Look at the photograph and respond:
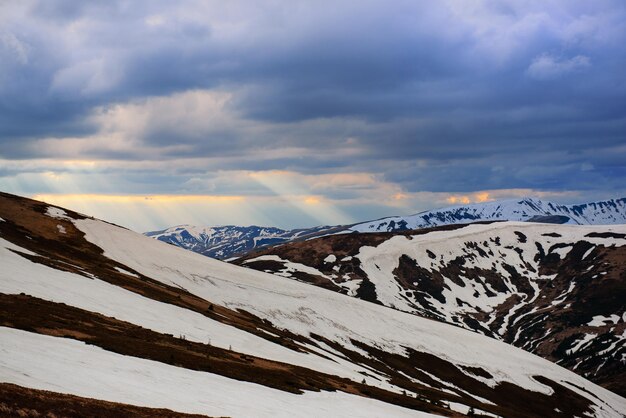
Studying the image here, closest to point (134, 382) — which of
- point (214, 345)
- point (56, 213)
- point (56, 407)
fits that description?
point (56, 407)

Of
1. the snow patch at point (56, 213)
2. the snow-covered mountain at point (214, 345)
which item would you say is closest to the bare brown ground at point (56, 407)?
the snow-covered mountain at point (214, 345)

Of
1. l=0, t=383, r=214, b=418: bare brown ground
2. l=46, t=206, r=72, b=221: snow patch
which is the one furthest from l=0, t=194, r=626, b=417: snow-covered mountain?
l=46, t=206, r=72, b=221: snow patch

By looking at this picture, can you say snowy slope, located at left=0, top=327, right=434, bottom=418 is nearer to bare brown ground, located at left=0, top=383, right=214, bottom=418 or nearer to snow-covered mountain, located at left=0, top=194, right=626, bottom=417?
snow-covered mountain, located at left=0, top=194, right=626, bottom=417

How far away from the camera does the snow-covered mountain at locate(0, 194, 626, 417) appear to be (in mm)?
28984

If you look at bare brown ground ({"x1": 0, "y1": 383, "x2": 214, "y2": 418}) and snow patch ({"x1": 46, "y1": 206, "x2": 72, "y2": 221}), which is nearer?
bare brown ground ({"x1": 0, "y1": 383, "x2": 214, "y2": 418})

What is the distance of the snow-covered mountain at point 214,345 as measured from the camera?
28984 millimetres

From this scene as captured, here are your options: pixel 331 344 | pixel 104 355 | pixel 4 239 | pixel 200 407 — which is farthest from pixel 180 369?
pixel 331 344

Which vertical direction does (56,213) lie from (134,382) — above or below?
above

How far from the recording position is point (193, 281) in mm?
107875

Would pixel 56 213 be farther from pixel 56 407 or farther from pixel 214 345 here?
pixel 56 407

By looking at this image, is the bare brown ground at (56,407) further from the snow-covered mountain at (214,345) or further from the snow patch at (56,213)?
the snow patch at (56,213)

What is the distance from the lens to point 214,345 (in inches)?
2156

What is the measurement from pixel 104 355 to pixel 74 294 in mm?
21918

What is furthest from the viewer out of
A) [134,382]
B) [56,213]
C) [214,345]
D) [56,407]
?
[56,213]
